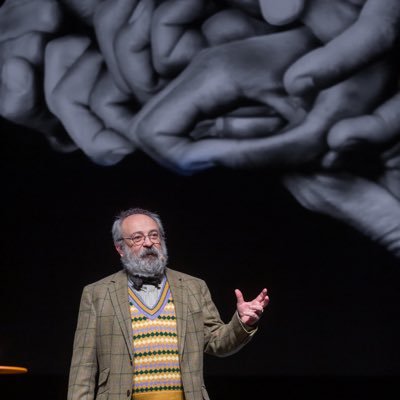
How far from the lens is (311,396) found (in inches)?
140

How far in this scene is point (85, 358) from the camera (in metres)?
2.40

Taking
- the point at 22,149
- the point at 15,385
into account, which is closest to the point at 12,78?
the point at 22,149

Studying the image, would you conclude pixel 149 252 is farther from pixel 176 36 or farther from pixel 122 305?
pixel 176 36

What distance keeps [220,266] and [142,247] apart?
1.29 m

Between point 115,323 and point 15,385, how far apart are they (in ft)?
4.98

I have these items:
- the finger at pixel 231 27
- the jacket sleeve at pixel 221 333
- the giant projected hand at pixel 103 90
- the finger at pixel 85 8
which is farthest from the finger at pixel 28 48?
the jacket sleeve at pixel 221 333

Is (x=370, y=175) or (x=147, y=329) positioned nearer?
(x=147, y=329)

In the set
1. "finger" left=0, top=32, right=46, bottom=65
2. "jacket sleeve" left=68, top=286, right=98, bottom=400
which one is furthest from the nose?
"finger" left=0, top=32, right=46, bottom=65

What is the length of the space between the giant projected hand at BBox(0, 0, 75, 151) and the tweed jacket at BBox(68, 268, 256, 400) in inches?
67.5

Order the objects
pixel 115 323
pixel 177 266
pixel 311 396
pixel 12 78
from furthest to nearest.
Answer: pixel 12 78 < pixel 177 266 < pixel 311 396 < pixel 115 323

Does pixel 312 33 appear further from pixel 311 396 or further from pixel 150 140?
pixel 311 396

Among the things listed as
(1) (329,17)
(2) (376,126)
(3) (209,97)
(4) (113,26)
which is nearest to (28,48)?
(4) (113,26)

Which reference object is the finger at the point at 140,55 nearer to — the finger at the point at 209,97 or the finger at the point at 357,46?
the finger at the point at 209,97

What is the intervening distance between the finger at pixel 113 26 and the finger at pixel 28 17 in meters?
0.28
